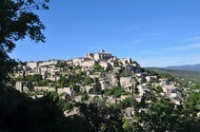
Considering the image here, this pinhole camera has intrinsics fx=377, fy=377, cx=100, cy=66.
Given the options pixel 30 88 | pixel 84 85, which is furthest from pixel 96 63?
pixel 30 88

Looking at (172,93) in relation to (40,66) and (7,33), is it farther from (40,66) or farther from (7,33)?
(7,33)

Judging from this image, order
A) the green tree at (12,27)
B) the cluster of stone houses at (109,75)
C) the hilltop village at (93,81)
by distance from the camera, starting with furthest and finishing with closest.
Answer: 1. the cluster of stone houses at (109,75)
2. the hilltop village at (93,81)
3. the green tree at (12,27)

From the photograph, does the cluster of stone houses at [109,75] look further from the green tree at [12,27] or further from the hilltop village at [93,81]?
the green tree at [12,27]

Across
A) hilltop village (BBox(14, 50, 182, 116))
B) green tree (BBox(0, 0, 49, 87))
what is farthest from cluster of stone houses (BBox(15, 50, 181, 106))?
green tree (BBox(0, 0, 49, 87))

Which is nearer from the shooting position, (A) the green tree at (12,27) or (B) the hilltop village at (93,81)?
(A) the green tree at (12,27)

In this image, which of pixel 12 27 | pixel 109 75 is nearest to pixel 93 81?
pixel 109 75

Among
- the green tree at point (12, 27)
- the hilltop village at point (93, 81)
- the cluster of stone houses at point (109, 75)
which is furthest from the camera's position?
the cluster of stone houses at point (109, 75)

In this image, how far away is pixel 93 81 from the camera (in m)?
90.3

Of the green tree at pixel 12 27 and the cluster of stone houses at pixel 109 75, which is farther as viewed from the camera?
the cluster of stone houses at pixel 109 75

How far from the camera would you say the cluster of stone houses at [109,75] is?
8609cm

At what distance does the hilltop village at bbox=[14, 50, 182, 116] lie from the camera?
267 ft

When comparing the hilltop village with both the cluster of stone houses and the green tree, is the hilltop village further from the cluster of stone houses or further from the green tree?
the green tree

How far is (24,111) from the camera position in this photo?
627 inches

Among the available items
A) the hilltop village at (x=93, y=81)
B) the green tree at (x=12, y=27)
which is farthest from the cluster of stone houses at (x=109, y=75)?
the green tree at (x=12, y=27)
